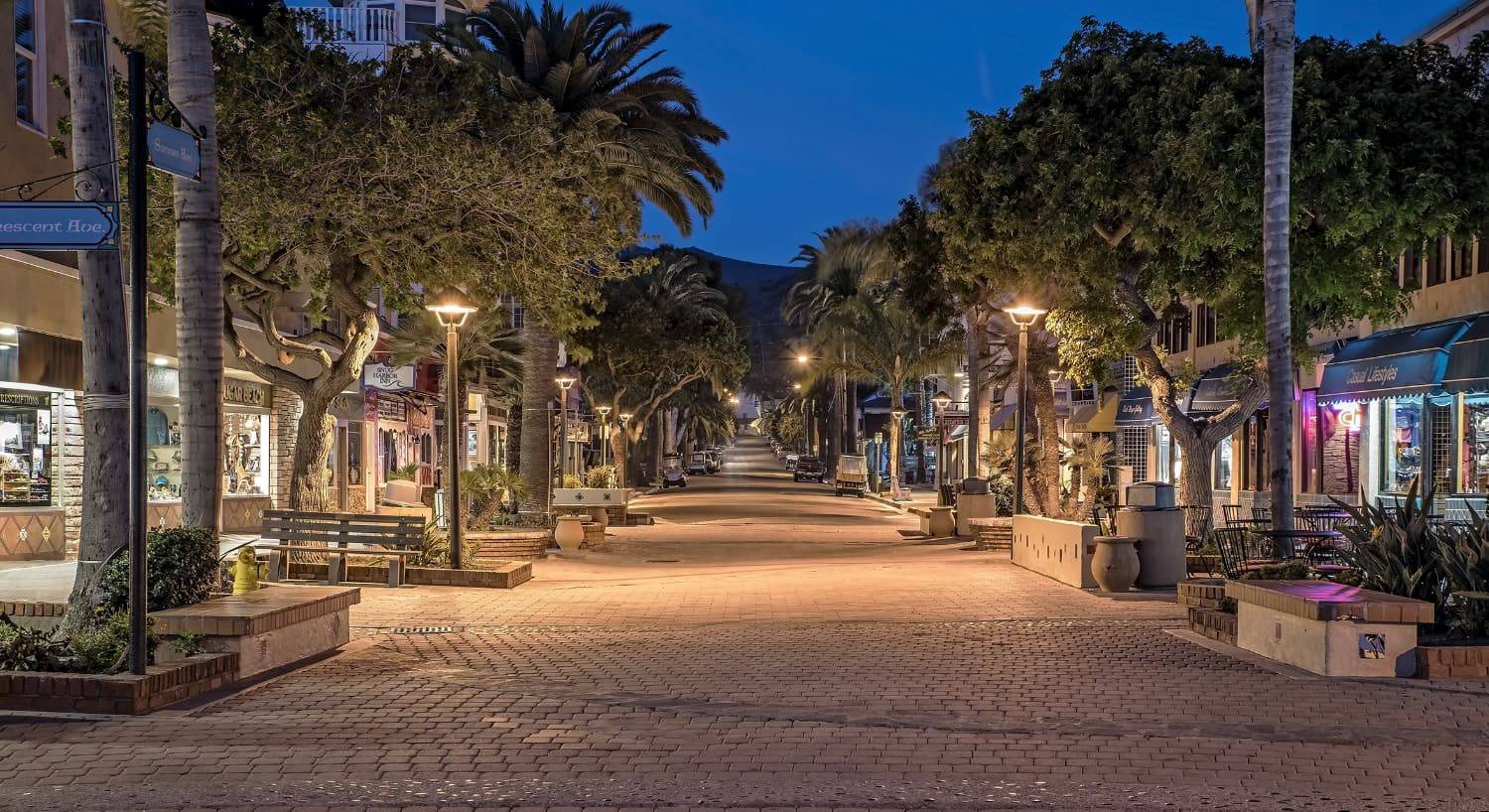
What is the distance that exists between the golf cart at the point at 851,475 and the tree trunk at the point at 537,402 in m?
36.6

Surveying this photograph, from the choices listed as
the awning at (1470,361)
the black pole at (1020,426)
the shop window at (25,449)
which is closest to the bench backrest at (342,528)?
the shop window at (25,449)

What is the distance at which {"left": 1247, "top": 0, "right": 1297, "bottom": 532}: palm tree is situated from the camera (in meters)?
15.7

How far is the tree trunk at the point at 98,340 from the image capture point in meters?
10.2

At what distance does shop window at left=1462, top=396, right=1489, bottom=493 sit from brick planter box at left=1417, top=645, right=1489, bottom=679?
14.0 m

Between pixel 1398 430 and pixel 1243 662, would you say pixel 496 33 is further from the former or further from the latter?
pixel 1243 662

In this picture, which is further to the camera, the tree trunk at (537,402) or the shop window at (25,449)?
the tree trunk at (537,402)

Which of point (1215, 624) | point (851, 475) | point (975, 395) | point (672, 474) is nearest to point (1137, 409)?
point (975, 395)

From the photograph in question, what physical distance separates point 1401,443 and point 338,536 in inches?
732

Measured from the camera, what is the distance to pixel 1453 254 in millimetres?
24266

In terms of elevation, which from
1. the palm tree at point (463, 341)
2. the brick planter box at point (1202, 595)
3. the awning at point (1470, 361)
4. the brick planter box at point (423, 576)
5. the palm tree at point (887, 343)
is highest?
the palm tree at point (887, 343)

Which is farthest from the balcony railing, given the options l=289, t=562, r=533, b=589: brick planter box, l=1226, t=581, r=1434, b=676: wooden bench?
l=1226, t=581, r=1434, b=676: wooden bench

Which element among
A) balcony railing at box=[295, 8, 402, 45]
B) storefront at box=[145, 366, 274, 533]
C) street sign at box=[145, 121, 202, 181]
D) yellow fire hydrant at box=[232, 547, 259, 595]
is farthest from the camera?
balcony railing at box=[295, 8, 402, 45]

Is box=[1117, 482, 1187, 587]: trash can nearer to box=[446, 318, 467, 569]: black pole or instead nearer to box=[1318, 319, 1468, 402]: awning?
box=[1318, 319, 1468, 402]: awning

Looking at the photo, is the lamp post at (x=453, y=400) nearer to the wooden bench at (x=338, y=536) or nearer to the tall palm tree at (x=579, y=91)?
the wooden bench at (x=338, y=536)
